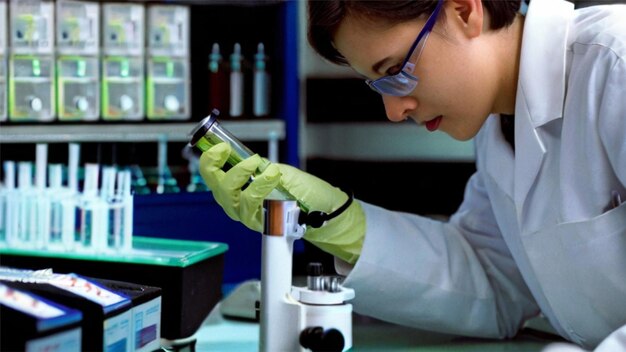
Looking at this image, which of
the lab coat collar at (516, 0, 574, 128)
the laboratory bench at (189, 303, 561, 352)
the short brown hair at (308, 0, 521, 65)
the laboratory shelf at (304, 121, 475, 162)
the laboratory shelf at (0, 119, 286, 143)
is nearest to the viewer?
the short brown hair at (308, 0, 521, 65)

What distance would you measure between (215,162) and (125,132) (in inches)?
53.8

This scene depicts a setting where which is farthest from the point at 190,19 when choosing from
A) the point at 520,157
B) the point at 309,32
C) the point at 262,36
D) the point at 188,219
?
the point at 520,157

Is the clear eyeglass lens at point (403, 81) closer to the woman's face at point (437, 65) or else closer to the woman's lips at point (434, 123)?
the woman's face at point (437, 65)

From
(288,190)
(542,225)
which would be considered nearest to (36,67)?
(288,190)

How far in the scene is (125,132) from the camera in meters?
2.93

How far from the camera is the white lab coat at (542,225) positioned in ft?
5.27

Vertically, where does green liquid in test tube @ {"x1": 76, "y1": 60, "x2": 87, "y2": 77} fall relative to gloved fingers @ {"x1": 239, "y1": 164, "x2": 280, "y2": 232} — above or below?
above

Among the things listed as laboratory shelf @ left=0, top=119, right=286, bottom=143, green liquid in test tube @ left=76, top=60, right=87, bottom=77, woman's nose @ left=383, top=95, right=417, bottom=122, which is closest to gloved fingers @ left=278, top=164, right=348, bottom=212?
woman's nose @ left=383, top=95, right=417, bottom=122

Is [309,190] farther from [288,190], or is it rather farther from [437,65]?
[437,65]

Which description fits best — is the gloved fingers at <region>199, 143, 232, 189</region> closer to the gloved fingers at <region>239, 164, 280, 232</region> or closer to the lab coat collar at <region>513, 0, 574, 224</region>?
the gloved fingers at <region>239, 164, 280, 232</region>

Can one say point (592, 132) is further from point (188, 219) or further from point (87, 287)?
point (188, 219)

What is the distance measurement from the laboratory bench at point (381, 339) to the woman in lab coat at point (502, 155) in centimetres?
4

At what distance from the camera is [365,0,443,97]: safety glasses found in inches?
62.4

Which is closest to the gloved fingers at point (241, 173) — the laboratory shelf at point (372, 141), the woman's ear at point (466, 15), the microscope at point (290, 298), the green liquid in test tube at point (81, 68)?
the microscope at point (290, 298)
